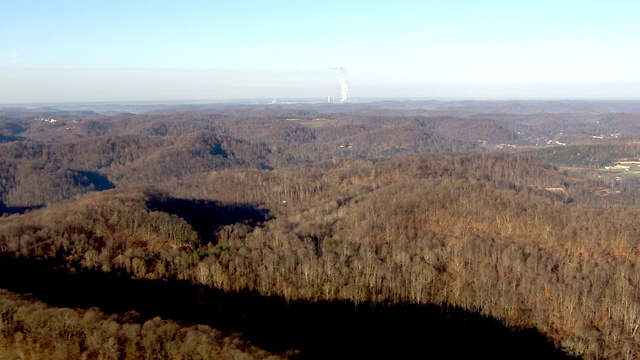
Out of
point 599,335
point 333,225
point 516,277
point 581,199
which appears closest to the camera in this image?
point 599,335

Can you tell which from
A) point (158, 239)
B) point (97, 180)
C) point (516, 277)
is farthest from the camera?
point (97, 180)

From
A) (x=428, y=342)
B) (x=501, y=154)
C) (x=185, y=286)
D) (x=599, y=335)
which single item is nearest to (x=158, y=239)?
(x=185, y=286)

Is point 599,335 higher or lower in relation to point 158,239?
lower

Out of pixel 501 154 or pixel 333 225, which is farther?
pixel 501 154

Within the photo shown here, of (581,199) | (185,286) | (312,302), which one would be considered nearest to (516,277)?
(312,302)

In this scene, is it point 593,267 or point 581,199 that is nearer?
point 593,267

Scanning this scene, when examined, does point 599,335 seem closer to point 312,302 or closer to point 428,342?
point 428,342

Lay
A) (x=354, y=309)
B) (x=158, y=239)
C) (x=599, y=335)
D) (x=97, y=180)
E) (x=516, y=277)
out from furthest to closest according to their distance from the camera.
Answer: (x=97, y=180)
(x=158, y=239)
(x=516, y=277)
(x=354, y=309)
(x=599, y=335)

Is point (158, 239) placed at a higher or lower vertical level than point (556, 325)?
higher

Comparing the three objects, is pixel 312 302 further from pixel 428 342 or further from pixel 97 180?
pixel 97 180
